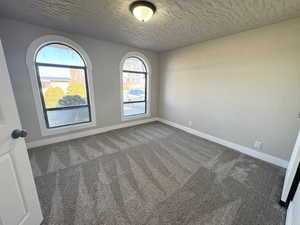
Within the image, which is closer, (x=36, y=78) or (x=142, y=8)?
(x=142, y=8)

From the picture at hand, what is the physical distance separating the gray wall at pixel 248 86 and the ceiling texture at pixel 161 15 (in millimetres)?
286

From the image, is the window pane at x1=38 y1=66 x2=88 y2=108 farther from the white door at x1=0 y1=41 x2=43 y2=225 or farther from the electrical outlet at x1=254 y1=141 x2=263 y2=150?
the electrical outlet at x1=254 y1=141 x2=263 y2=150

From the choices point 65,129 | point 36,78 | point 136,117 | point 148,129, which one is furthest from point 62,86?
point 148,129

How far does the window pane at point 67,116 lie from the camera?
9.02ft

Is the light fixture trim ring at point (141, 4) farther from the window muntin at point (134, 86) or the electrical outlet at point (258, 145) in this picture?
the electrical outlet at point (258, 145)

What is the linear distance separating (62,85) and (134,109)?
2.10 m

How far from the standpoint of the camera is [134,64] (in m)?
3.83

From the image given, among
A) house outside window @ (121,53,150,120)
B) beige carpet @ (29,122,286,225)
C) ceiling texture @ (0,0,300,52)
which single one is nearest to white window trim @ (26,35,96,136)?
ceiling texture @ (0,0,300,52)

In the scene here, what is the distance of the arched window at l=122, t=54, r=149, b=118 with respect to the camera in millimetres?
→ 3700

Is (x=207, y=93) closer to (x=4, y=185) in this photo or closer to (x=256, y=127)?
(x=256, y=127)

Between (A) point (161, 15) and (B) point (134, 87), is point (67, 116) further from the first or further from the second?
(A) point (161, 15)

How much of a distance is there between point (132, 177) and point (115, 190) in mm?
298

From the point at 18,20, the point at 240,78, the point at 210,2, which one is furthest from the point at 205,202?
the point at 18,20

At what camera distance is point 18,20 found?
2098 mm
